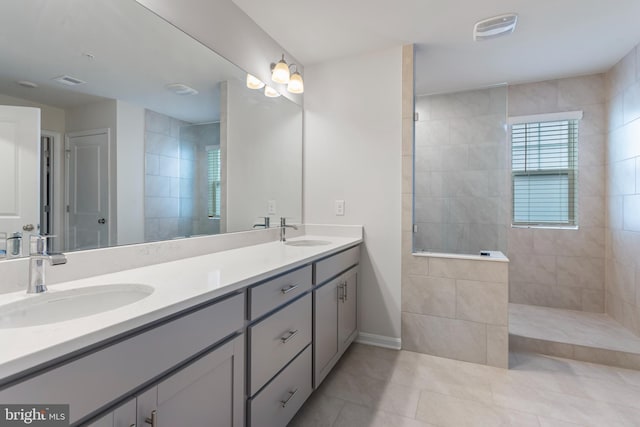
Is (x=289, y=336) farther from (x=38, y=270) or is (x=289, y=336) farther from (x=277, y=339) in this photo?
(x=38, y=270)

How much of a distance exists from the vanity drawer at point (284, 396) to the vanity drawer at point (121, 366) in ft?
1.36

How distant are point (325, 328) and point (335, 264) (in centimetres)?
39

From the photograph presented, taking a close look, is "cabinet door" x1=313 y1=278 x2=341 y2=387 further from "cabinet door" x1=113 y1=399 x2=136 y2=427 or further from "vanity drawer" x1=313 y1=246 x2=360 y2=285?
"cabinet door" x1=113 y1=399 x2=136 y2=427

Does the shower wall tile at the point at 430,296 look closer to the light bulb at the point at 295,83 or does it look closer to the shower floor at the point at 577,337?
the shower floor at the point at 577,337

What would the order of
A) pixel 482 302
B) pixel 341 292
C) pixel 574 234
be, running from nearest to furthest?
pixel 341 292, pixel 482 302, pixel 574 234

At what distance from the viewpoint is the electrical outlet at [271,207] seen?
8.06 ft

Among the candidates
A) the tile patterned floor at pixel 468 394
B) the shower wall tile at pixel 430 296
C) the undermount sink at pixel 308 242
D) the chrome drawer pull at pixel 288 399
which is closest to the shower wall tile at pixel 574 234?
the tile patterned floor at pixel 468 394

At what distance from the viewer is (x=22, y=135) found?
1.02 meters

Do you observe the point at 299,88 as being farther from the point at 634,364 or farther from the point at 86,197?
the point at 634,364

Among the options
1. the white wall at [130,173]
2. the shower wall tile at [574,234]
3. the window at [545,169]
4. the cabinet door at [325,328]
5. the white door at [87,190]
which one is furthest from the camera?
the window at [545,169]

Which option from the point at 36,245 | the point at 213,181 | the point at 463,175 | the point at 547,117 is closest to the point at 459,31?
the point at 463,175

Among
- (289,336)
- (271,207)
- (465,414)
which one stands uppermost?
(271,207)

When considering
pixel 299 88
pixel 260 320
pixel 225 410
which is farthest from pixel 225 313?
pixel 299 88

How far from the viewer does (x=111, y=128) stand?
129cm
